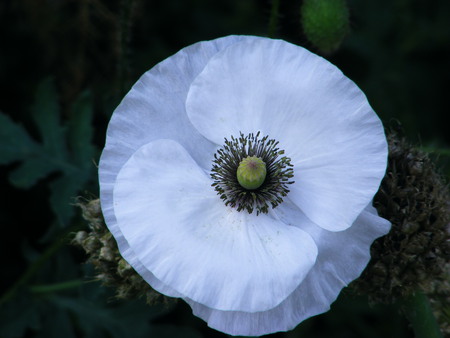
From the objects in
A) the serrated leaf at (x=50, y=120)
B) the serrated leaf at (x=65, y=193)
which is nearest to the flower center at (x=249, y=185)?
the serrated leaf at (x=65, y=193)

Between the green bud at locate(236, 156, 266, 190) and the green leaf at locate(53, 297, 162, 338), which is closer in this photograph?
the green bud at locate(236, 156, 266, 190)

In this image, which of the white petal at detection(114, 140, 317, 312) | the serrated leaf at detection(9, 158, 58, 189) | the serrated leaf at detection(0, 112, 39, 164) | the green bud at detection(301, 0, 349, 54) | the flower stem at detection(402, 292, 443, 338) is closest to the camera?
the white petal at detection(114, 140, 317, 312)

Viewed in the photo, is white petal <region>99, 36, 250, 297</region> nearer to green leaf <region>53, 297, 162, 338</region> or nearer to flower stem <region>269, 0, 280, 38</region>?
flower stem <region>269, 0, 280, 38</region>

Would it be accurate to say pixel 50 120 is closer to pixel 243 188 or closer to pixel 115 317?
pixel 115 317

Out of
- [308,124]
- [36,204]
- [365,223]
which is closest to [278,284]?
[365,223]

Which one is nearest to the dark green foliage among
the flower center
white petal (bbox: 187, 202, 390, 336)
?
the flower center

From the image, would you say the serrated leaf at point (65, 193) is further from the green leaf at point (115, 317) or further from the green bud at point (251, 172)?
the green bud at point (251, 172)
